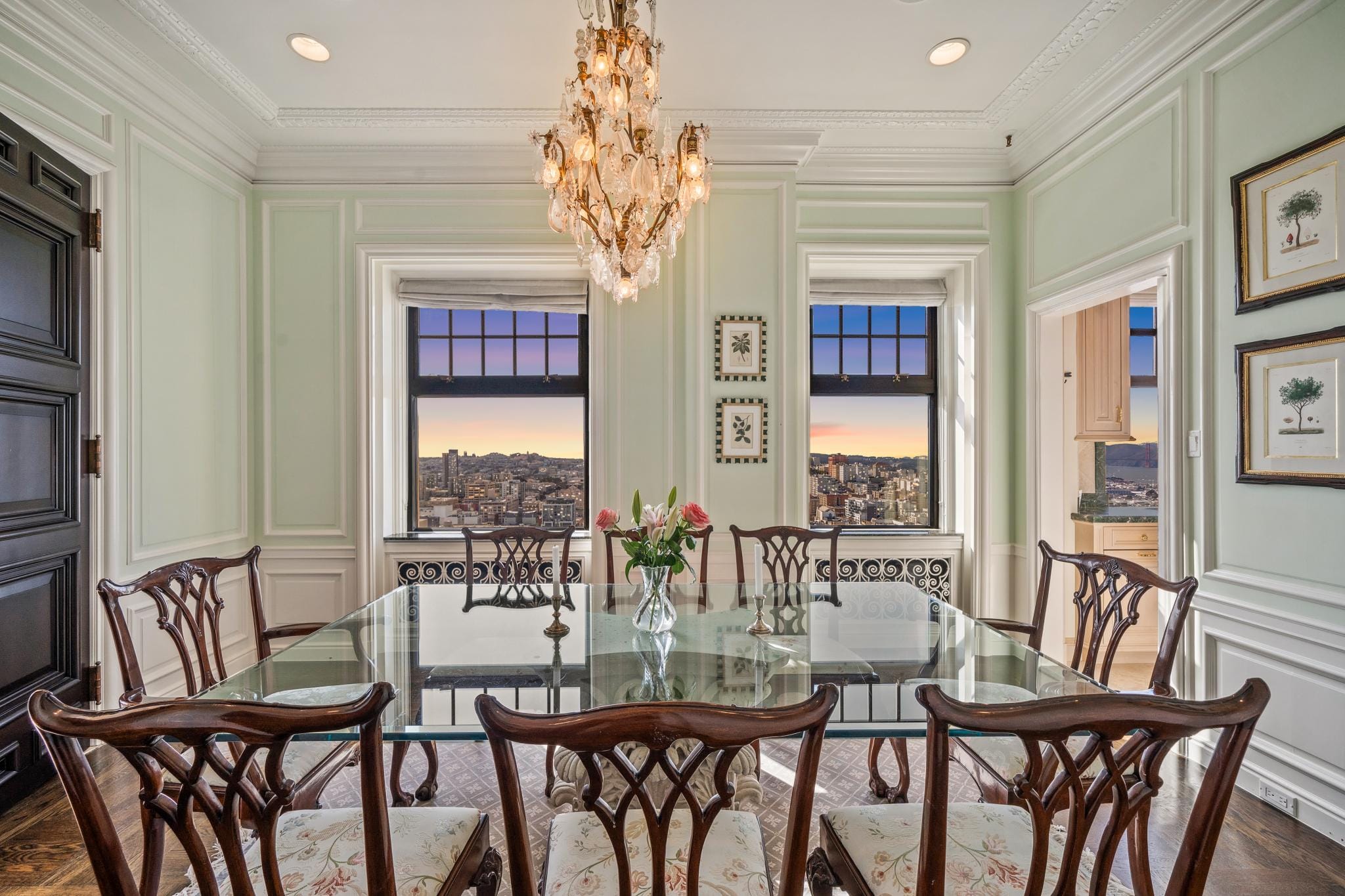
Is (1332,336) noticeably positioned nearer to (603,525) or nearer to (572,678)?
(603,525)

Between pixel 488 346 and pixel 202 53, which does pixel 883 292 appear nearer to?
pixel 488 346

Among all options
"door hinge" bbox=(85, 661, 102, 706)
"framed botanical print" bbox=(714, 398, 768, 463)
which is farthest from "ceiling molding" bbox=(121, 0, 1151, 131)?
"door hinge" bbox=(85, 661, 102, 706)

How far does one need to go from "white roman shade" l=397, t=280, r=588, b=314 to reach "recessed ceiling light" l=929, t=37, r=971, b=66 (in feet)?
6.61

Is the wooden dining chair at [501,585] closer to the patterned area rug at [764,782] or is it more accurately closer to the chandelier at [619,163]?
the patterned area rug at [764,782]

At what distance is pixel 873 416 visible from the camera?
401 cm

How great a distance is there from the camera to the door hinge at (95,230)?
8.41 ft

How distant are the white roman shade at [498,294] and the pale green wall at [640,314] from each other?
305 mm

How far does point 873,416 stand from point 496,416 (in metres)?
2.30

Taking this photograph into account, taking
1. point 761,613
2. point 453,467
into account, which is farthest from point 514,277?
point 761,613

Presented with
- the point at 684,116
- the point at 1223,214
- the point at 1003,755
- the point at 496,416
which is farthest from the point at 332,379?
the point at 1223,214

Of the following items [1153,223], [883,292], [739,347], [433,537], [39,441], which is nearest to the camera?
[39,441]

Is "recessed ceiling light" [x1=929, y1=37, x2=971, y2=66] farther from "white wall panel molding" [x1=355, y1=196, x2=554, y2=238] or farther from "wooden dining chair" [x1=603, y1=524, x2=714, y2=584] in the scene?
"wooden dining chair" [x1=603, y1=524, x2=714, y2=584]

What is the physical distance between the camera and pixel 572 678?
1567mm

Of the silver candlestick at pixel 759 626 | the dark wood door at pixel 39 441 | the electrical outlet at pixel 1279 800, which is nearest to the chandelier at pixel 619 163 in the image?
the silver candlestick at pixel 759 626
